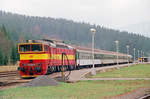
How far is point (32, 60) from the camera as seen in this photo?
104 feet

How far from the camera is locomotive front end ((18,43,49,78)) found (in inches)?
1247

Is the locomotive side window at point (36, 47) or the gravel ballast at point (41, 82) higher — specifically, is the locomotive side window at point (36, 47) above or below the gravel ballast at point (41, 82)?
above

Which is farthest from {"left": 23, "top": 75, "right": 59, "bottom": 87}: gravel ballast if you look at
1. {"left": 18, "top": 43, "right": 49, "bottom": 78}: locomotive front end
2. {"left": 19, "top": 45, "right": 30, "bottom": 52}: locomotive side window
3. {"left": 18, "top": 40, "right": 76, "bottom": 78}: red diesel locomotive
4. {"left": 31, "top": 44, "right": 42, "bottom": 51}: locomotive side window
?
{"left": 19, "top": 45, "right": 30, "bottom": 52}: locomotive side window

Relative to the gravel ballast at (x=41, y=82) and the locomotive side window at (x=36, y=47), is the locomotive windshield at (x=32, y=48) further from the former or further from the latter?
the gravel ballast at (x=41, y=82)

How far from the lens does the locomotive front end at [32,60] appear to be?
31672mm

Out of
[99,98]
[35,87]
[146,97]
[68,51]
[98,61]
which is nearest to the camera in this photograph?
[99,98]

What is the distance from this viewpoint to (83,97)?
659 inches

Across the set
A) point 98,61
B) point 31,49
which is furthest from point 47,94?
point 98,61

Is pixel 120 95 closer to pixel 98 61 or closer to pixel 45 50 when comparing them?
pixel 45 50

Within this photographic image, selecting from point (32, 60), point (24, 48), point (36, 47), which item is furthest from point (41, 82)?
point (24, 48)

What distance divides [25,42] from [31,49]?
4.45 feet

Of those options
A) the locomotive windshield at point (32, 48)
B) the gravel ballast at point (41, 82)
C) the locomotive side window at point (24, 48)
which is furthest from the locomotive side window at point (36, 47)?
the gravel ballast at point (41, 82)

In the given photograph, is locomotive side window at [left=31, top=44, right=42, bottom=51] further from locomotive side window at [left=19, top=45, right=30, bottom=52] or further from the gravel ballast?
the gravel ballast

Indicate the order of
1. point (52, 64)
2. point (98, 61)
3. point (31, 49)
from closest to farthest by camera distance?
point (31, 49) < point (52, 64) < point (98, 61)
